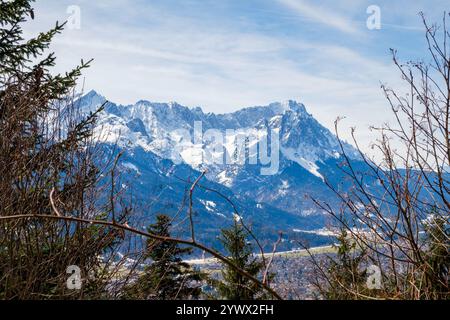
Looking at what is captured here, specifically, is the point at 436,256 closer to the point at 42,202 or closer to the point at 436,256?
the point at 436,256

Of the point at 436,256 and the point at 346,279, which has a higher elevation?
the point at 436,256

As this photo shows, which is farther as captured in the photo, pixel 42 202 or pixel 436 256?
pixel 42 202

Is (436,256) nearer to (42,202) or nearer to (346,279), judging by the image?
(346,279)

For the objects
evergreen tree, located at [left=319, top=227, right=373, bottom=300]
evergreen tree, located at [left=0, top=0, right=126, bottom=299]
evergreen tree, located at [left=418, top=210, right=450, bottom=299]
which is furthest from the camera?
evergreen tree, located at [left=0, top=0, right=126, bottom=299]

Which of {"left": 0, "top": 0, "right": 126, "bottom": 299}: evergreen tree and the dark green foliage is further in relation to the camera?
{"left": 0, "top": 0, "right": 126, "bottom": 299}: evergreen tree

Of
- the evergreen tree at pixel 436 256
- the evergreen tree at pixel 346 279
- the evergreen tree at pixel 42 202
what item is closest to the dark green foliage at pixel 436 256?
the evergreen tree at pixel 436 256

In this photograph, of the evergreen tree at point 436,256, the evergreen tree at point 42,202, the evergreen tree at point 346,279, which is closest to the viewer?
the evergreen tree at point 436,256

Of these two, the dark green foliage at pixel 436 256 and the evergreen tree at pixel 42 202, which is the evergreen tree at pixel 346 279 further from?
the evergreen tree at pixel 42 202

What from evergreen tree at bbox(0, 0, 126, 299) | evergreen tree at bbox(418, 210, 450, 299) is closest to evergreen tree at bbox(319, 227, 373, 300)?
evergreen tree at bbox(418, 210, 450, 299)

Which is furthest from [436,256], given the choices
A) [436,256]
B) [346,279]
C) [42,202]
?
[42,202]

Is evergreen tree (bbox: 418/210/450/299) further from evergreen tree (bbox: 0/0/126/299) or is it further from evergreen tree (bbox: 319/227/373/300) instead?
evergreen tree (bbox: 0/0/126/299)

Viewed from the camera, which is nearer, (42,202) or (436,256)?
(436,256)

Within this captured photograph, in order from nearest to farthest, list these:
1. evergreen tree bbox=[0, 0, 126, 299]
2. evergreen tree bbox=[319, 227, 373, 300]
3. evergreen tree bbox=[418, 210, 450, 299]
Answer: evergreen tree bbox=[418, 210, 450, 299] → evergreen tree bbox=[319, 227, 373, 300] → evergreen tree bbox=[0, 0, 126, 299]
